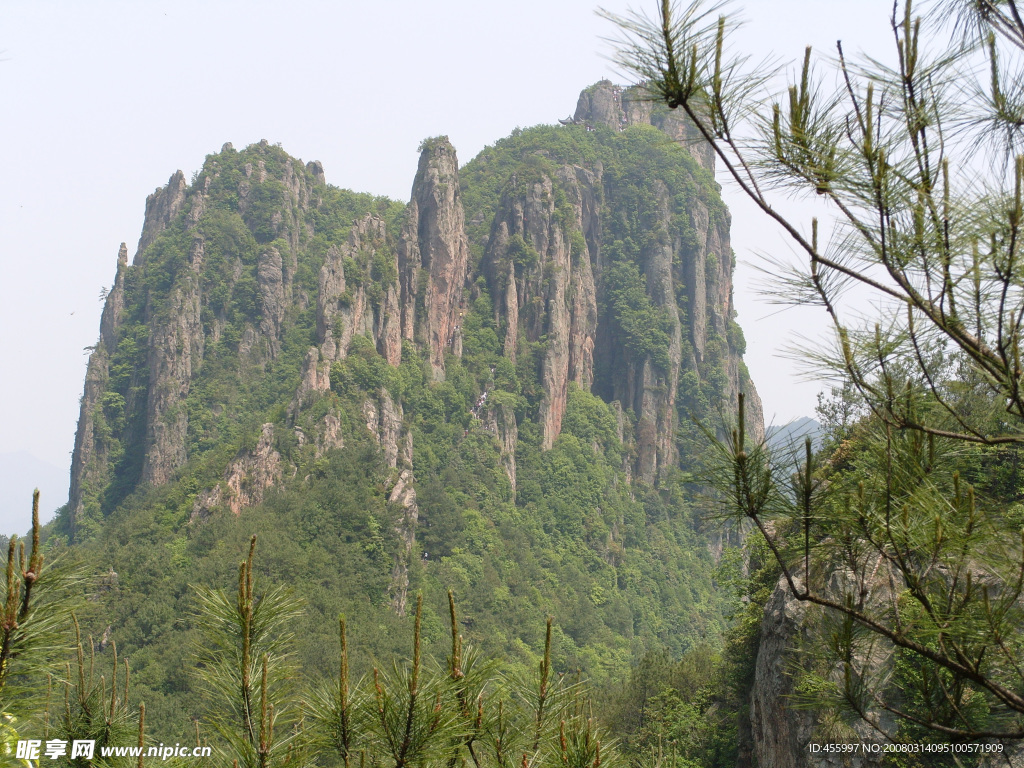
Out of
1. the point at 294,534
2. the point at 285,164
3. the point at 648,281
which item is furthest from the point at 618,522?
the point at 285,164

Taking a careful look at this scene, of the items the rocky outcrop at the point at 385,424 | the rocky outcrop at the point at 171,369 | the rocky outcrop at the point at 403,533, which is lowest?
the rocky outcrop at the point at 403,533

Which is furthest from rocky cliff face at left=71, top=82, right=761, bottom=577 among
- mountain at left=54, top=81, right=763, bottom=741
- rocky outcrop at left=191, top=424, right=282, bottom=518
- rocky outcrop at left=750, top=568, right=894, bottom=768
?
rocky outcrop at left=750, top=568, right=894, bottom=768

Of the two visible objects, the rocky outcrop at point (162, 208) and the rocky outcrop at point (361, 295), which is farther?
the rocky outcrop at point (162, 208)

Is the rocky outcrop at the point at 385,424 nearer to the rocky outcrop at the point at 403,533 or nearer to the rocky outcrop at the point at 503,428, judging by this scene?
the rocky outcrop at the point at 403,533

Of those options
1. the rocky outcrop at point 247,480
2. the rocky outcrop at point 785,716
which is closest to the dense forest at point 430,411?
the rocky outcrop at point 247,480

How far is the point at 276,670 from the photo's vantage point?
129 inches

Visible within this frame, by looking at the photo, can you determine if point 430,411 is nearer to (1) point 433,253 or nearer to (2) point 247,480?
(1) point 433,253

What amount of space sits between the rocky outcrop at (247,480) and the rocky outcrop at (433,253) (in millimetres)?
14006

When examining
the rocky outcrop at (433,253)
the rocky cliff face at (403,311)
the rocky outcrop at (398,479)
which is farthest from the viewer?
the rocky outcrop at (433,253)

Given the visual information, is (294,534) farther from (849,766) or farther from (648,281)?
(648,281)

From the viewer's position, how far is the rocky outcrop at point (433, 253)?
149 ft

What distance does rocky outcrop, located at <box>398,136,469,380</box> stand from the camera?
4541 centimetres

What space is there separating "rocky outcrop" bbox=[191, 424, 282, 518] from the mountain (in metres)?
Result: 0.10

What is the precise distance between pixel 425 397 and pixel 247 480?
49.7ft
